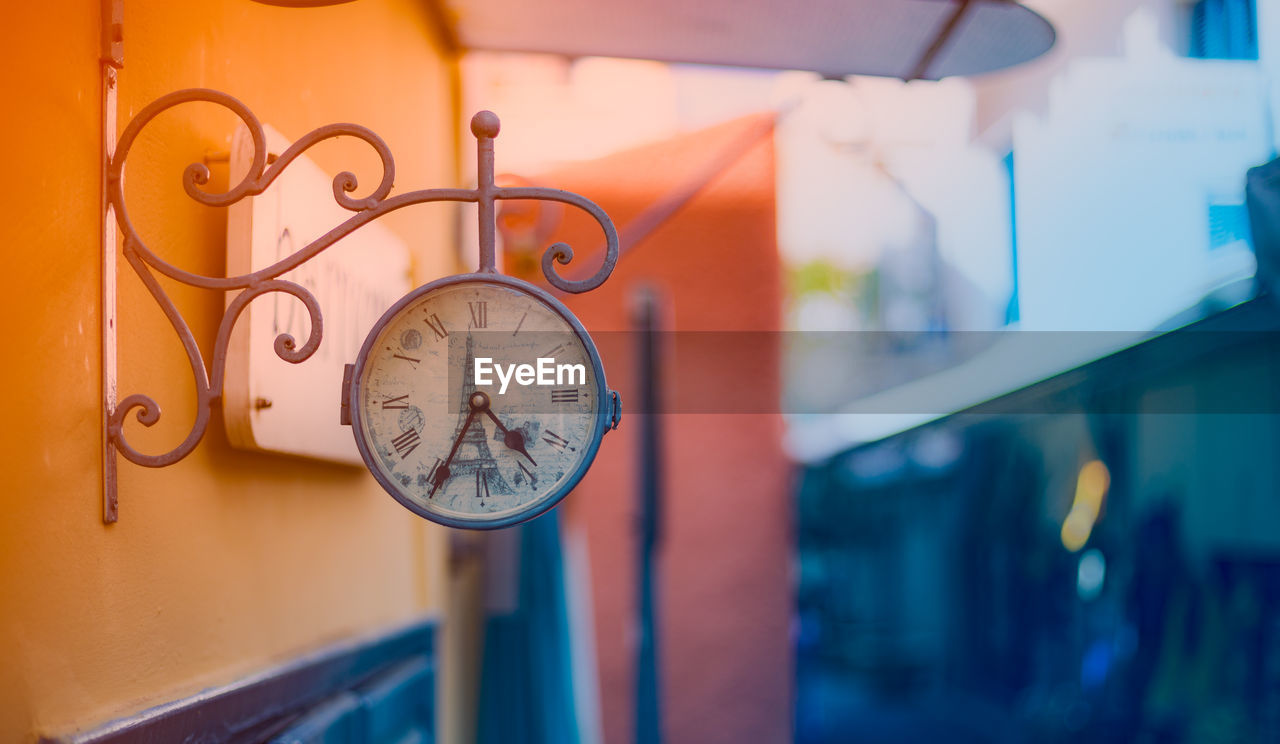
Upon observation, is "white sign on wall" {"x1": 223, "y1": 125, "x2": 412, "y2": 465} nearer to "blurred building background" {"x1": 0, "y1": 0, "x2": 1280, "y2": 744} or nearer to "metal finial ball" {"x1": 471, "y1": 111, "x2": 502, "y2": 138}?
"blurred building background" {"x1": 0, "y1": 0, "x2": 1280, "y2": 744}

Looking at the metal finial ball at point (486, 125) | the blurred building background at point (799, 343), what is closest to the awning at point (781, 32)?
the blurred building background at point (799, 343)

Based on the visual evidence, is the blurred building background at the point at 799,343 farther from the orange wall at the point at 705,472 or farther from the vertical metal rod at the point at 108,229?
the vertical metal rod at the point at 108,229

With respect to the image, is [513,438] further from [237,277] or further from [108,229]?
[108,229]

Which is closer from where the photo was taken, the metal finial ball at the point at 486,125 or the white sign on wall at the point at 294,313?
the metal finial ball at the point at 486,125

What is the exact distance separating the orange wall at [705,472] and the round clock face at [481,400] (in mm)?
2498

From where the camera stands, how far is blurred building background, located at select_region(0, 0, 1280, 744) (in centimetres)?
265

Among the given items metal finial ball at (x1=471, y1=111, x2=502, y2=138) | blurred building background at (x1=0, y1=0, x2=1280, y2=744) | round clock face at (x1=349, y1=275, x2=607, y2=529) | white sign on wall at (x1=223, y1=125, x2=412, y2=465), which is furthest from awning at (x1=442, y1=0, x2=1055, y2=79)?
round clock face at (x1=349, y1=275, x2=607, y2=529)

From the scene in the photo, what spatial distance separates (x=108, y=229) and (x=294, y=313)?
487 millimetres

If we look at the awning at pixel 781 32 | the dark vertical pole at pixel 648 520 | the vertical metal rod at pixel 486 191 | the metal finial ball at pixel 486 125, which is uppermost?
the awning at pixel 781 32

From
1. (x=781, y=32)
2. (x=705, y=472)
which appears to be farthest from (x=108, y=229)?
(x=705, y=472)

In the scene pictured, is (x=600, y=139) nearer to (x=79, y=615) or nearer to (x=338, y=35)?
(x=338, y=35)

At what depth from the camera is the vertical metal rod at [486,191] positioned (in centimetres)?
125

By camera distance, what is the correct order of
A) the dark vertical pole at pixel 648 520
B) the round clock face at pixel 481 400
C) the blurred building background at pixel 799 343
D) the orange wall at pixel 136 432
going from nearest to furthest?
the orange wall at pixel 136 432
the round clock face at pixel 481 400
the blurred building background at pixel 799 343
the dark vertical pole at pixel 648 520

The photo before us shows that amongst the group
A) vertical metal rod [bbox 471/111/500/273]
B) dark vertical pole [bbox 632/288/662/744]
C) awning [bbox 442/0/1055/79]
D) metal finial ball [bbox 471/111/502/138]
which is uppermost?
awning [bbox 442/0/1055/79]
